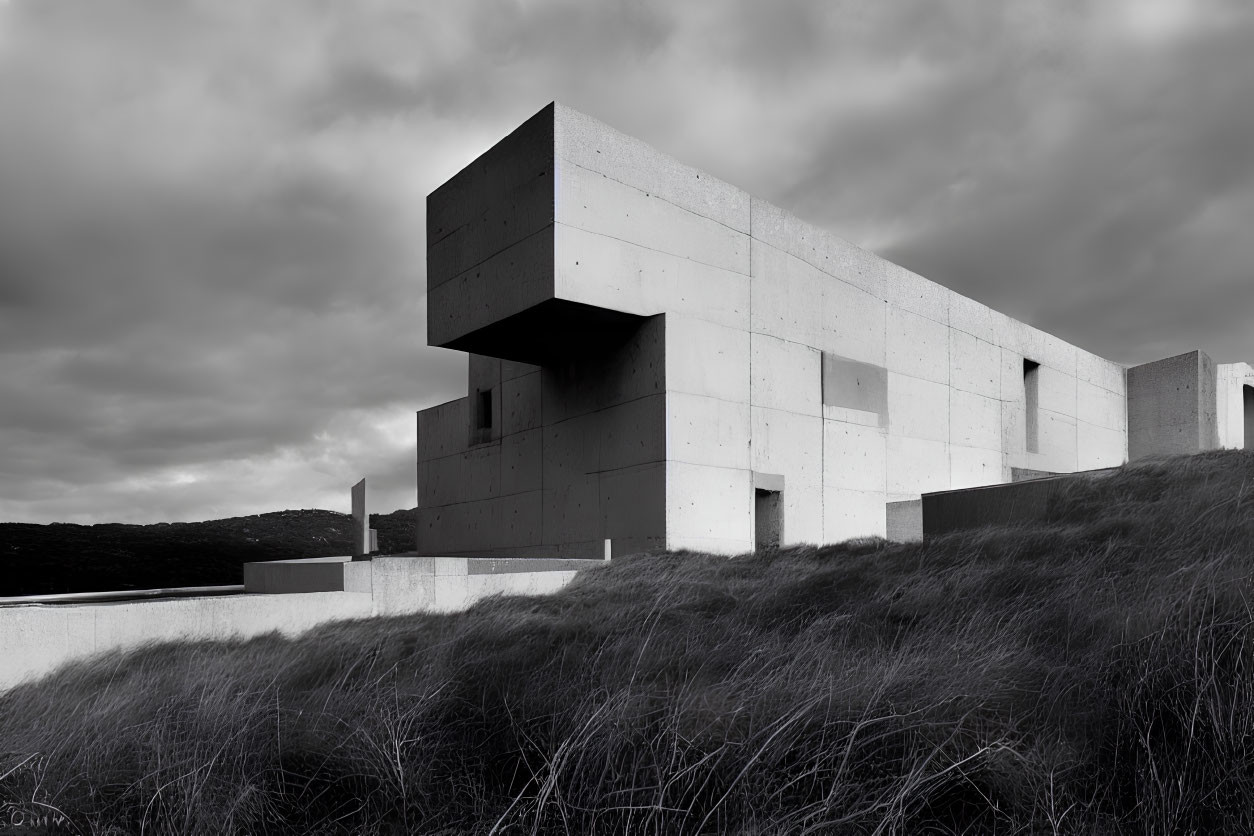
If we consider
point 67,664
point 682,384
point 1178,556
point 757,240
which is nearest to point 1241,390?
point 757,240

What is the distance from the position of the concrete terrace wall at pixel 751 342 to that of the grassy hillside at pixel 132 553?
45.1 ft

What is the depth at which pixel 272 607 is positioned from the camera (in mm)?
8242

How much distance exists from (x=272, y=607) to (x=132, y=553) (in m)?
26.3

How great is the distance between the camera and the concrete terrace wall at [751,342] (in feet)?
42.6

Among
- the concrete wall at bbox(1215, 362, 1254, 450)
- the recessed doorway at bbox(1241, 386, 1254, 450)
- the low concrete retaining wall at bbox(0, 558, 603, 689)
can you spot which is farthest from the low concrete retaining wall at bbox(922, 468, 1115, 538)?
the recessed doorway at bbox(1241, 386, 1254, 450)

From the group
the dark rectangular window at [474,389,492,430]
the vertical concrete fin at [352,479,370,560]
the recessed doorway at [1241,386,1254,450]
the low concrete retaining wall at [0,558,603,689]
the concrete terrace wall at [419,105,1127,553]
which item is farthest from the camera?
the recessed doorway at [1241,386,1254,450]

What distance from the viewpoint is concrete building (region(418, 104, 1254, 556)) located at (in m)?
13.0

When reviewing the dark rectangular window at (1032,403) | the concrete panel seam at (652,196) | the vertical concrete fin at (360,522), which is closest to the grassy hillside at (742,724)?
the concrete panel seam at (652,196)

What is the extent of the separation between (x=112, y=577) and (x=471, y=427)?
56.5 feet

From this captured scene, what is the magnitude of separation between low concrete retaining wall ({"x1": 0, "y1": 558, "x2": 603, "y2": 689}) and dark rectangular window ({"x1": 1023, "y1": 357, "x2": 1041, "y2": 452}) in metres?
14.4

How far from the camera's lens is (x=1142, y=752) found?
3.37m

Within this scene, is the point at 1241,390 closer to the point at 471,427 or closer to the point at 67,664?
the point at 471,427

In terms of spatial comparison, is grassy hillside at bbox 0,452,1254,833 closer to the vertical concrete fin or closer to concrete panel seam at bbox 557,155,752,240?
concrete panel seam at bbox 557,155,752,240

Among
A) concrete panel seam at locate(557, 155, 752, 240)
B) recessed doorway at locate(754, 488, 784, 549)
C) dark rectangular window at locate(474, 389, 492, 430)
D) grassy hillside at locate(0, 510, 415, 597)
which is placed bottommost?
grassy hillside at locate(0, 510, 415, 597)
